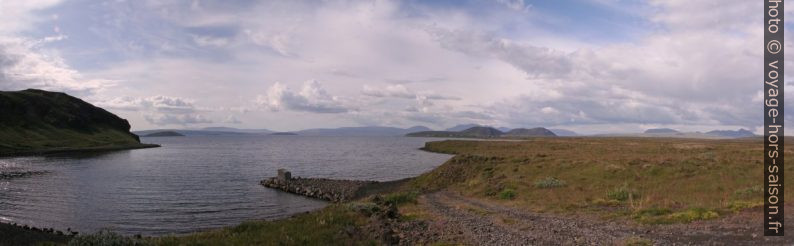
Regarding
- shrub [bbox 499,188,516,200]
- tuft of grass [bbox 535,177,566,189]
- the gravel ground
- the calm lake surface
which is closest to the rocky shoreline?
the calm lake surface

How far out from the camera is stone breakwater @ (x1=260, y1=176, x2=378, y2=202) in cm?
4709

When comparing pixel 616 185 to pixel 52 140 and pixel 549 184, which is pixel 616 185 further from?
pixel 52 140

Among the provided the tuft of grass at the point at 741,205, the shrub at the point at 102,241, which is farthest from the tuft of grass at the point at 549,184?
the shrub at the point at 102,241

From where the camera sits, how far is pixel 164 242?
15742mm

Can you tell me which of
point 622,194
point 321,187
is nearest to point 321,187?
point 321,187

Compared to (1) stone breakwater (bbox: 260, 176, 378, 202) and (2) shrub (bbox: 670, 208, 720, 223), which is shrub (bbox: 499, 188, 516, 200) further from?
(1) stone breakwater (bbox: 260, 176, 378, 202)

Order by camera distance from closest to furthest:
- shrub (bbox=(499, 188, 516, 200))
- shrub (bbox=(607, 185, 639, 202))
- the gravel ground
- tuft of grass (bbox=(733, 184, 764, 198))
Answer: the gravel ground → tuft of grass (bbox=(733, 184, 764, 198)) → shrub (bbox=(607, 185, 639, 202)) → shrub (bbox=(499, 188, 516, 200))

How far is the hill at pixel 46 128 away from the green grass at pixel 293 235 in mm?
131776

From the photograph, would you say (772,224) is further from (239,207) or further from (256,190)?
(256,190)

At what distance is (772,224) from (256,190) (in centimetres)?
4871

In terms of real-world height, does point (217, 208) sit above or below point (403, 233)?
below

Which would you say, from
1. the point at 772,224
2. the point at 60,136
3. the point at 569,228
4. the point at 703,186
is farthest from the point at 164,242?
the point at 60,136

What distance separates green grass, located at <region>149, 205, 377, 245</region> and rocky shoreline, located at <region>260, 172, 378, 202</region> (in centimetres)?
2505

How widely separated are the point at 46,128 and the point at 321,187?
16236 cm
